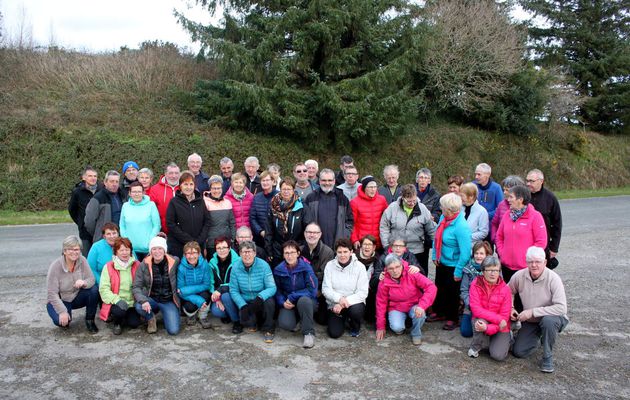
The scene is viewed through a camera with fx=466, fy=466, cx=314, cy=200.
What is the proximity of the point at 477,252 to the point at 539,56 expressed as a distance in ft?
87.4

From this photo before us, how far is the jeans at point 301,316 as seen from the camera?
220 inches

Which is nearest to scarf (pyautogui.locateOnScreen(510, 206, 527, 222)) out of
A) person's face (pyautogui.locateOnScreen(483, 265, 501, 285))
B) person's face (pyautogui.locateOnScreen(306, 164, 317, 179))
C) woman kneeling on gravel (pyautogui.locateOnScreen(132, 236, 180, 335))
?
person's face (pyautogui.locateOnScreen(483, 265, 501, 285))

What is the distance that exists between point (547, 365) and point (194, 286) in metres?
4.18

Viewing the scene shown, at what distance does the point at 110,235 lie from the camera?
6027 mm

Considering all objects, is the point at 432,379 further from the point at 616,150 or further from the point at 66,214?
the point at 616,150

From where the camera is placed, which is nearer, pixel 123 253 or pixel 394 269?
pixel 394 269

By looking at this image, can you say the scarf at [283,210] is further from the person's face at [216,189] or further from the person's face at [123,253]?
the person's face at [123,253]

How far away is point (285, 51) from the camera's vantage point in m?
16.6

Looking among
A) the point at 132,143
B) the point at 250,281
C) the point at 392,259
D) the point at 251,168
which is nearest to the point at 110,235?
the point at 250,281

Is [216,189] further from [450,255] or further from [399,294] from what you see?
[450,255]

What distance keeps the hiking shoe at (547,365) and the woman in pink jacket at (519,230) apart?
118 cm

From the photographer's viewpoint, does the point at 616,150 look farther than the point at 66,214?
Yes

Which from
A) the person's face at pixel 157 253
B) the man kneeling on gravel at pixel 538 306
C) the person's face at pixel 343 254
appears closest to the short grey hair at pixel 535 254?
the man kneeling on gravel at pixel 538 306

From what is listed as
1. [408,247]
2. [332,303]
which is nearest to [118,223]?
[332,303]
